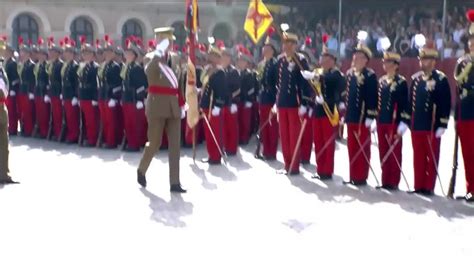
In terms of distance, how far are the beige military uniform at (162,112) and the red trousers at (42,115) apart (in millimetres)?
5289

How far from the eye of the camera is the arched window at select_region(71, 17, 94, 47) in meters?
26.2

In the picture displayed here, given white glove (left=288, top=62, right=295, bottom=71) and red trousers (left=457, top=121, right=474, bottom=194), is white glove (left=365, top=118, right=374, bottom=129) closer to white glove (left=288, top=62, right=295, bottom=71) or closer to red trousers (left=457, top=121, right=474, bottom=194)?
red trousers (left=457, top=121, right=474, bottom=194)

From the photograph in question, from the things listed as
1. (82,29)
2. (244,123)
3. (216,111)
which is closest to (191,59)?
(216,111)

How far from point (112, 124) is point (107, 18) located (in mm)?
15980

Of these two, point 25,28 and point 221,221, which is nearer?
point 221,221

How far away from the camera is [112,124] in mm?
11531

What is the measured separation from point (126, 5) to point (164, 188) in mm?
19918

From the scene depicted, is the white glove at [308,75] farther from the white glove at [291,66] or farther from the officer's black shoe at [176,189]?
the officer's black shoe at [176,189]

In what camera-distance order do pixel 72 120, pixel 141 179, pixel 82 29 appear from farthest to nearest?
pixel 82 29
pixel 72 120
pixel 141 179

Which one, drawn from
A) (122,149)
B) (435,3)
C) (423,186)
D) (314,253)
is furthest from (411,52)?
(314,253)

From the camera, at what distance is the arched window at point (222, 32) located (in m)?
29.7

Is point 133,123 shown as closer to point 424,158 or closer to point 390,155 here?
point 390,155

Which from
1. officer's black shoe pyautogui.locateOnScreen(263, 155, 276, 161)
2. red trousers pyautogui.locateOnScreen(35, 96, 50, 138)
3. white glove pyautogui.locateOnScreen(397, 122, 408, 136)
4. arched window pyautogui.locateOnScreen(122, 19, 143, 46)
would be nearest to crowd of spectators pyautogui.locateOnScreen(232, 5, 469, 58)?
arched window pyautogui.locateOnScreen(122, 19, 143, 46)

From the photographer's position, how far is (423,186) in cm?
806
